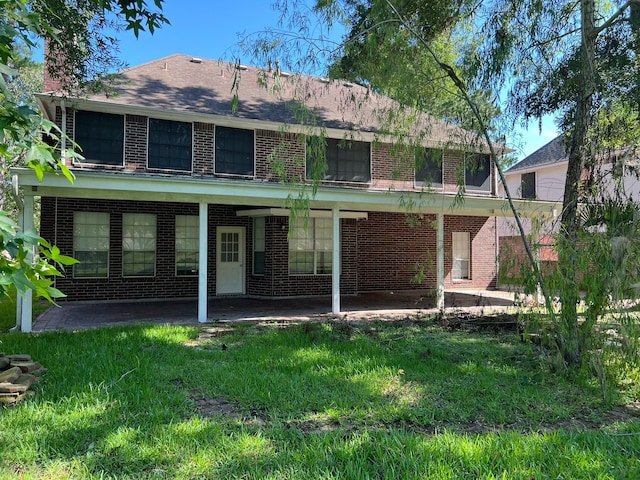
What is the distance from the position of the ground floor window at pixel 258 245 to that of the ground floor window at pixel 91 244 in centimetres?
429

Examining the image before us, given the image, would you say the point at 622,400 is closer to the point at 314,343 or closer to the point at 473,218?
the point at 314,343

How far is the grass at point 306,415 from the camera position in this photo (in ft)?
11.3

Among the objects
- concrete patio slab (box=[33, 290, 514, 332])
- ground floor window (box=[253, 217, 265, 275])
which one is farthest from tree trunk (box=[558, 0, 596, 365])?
ground floor window (box=[253, 217, 265, 275])

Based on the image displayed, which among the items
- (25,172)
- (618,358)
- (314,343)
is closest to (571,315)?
(618,358)

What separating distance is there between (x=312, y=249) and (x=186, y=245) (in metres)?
3.90

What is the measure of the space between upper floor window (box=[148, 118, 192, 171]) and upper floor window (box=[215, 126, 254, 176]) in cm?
81

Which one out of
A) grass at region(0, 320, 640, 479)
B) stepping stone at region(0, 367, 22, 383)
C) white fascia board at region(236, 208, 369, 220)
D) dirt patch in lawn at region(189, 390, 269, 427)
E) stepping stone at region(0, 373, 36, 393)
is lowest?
dirt patch in lawn at region(189, 390, 269, 427)

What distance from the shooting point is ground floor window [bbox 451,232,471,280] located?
17.4 m

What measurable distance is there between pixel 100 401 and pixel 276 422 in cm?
188

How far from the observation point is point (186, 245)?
544 inches

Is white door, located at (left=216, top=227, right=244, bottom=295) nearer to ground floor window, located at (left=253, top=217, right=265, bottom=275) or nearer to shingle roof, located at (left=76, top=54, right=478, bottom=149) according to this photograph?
ground floor window, located at (left=253, top=217, right=265, bottom=275)

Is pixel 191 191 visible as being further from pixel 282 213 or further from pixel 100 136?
pixel 282 213

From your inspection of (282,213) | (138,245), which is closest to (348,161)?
(282,213)

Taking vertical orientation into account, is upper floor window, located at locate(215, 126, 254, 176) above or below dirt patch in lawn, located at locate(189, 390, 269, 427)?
above
